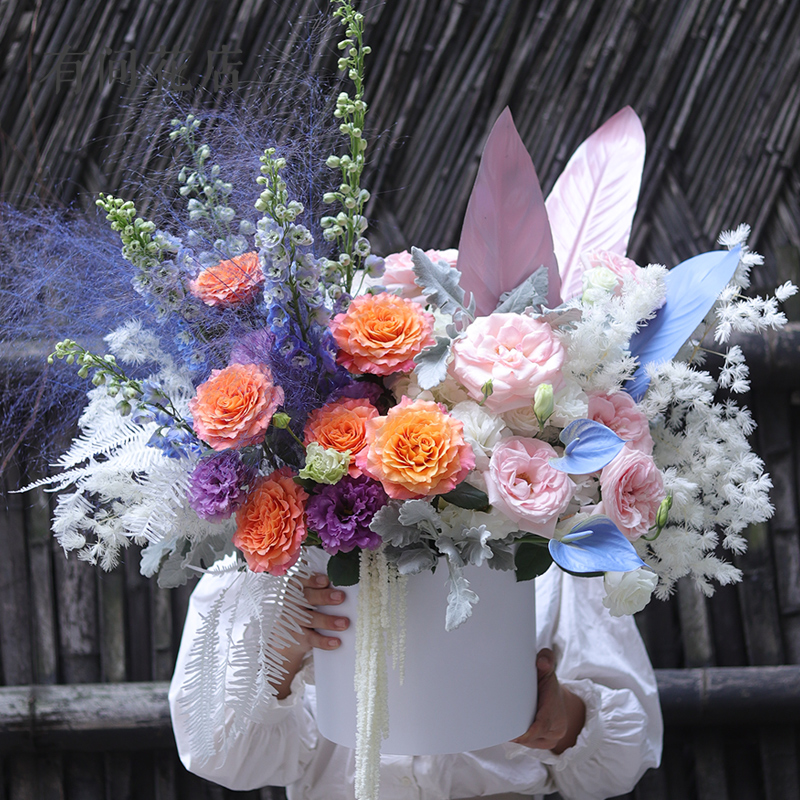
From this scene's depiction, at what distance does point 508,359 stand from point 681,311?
23cm

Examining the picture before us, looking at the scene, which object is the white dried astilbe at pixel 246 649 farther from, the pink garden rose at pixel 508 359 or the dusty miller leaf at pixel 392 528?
the pink garden rose at pixel 508 359

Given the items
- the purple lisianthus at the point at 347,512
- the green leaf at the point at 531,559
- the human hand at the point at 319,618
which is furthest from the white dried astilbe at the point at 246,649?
the green leaf at the point at 531,559

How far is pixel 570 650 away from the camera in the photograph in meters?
1.21

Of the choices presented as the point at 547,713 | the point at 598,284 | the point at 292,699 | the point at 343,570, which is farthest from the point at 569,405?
the point at 292,699

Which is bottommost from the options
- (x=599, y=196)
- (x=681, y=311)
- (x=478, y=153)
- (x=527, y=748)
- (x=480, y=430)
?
(x=527, y=748)

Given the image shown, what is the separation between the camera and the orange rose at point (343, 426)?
68cm

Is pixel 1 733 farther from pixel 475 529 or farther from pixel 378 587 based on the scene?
pixel 475 529

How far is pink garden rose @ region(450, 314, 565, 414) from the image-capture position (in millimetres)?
678

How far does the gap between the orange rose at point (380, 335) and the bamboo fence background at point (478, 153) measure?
929 mm

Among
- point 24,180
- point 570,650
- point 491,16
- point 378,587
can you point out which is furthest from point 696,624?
point 24,180

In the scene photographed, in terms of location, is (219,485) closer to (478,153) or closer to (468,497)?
(468,497)

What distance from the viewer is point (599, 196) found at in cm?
94

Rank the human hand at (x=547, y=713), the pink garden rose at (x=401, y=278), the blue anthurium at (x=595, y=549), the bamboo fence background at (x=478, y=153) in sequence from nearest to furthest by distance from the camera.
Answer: the blue anthurium at (x=595, y=549)
the pink garden rose at (x=401, y=278)
the human hand at (x=547, y=713)
the bamboo fence background at (x=478, y=153)

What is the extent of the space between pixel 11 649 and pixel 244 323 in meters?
1.17
